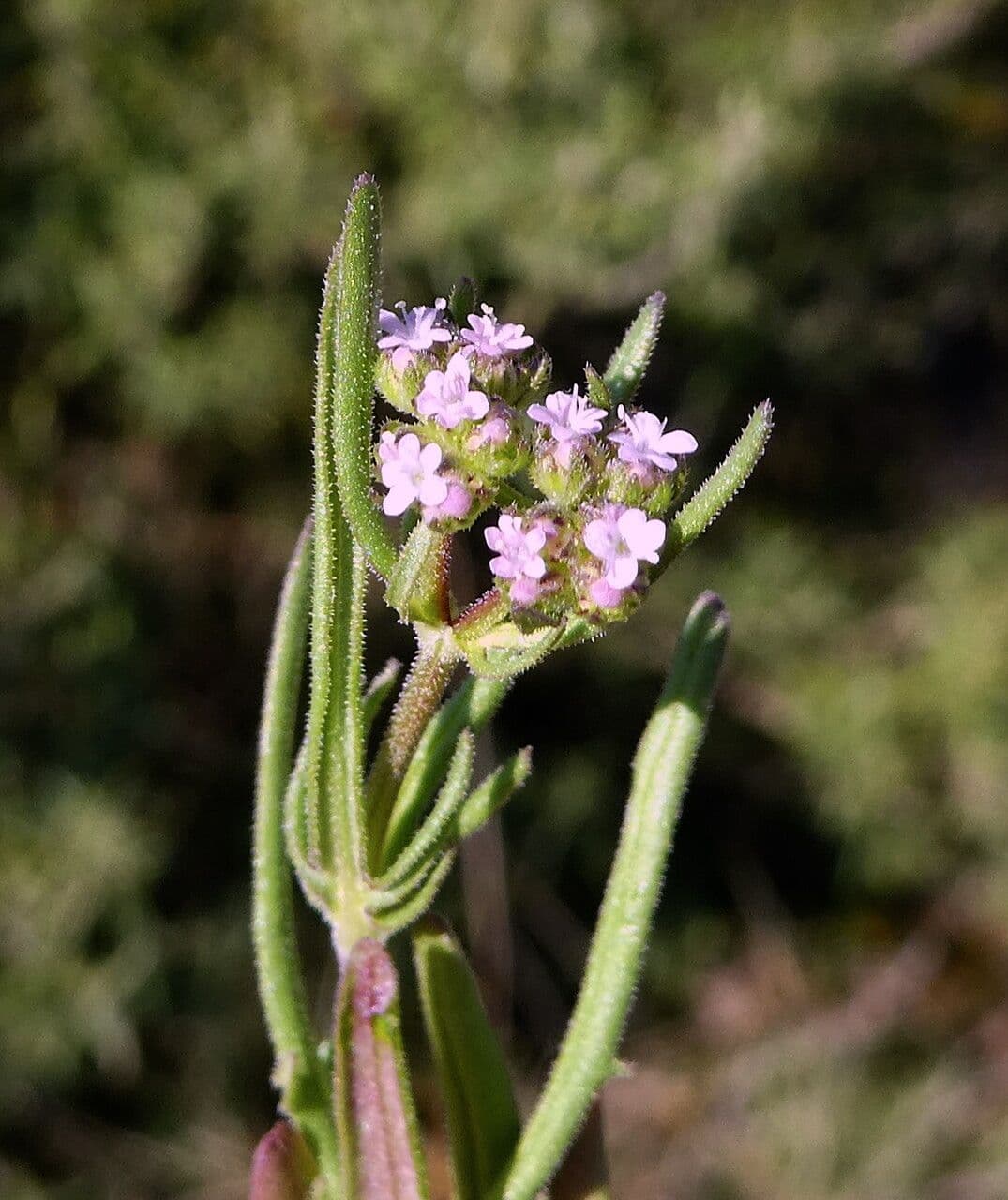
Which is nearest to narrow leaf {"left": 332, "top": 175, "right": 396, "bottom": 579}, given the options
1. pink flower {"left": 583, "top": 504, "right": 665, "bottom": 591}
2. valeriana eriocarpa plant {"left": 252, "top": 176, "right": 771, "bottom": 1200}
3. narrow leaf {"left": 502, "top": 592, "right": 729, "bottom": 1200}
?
valeriana eriocarpa plant {"left": 252, "top": 176, "right": 771, "bottom": 1200}

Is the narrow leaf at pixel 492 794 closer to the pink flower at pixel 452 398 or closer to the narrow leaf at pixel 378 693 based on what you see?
the narrow leaf at pixel 378 693

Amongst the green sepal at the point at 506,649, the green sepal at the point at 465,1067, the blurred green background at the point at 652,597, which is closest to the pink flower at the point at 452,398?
the green sepal at the point at 506,649

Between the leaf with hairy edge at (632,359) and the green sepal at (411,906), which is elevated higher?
the leaf with hairy edge at (632,359)

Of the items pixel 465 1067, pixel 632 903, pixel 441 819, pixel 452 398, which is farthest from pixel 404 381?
pixel 465 1067

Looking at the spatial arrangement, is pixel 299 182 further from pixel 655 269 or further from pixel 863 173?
pixel 863 173

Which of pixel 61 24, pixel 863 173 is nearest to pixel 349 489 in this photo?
pixel 61 24

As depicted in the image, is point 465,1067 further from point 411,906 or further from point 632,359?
point 632,359

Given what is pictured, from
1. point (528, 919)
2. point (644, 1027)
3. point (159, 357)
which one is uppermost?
point (159, 357)

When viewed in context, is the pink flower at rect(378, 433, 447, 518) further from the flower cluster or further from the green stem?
the green stem
